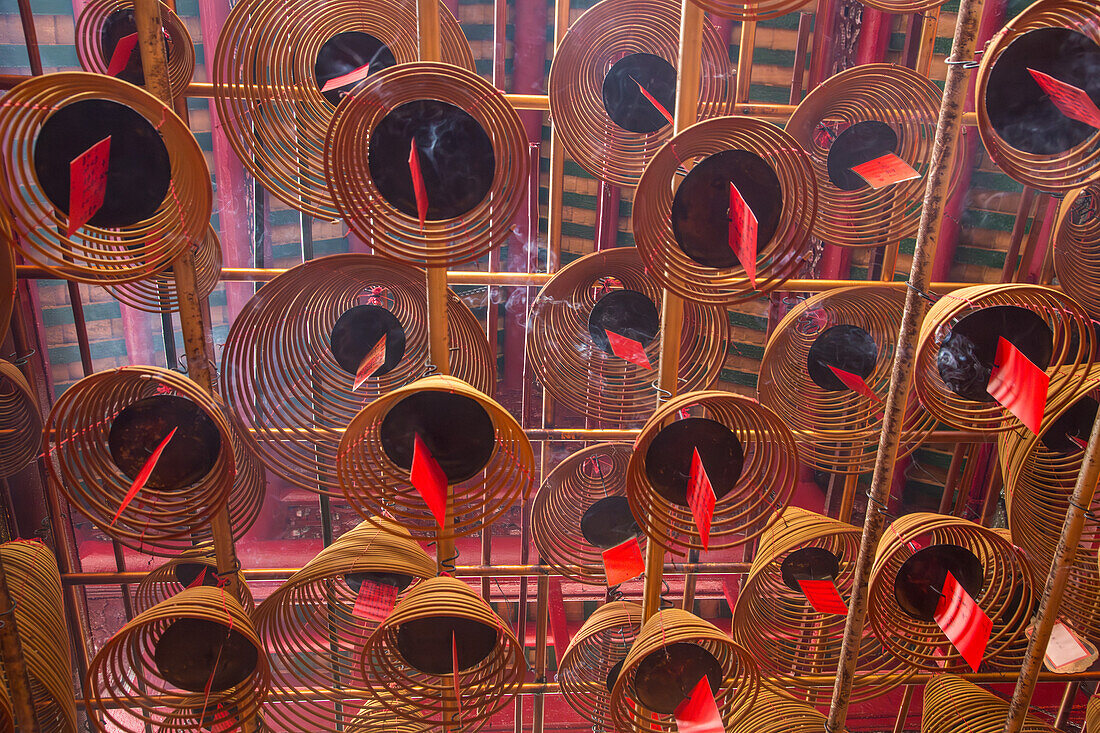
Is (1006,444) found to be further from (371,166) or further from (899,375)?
(371,166)

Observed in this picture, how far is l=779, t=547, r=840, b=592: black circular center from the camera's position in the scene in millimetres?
2525

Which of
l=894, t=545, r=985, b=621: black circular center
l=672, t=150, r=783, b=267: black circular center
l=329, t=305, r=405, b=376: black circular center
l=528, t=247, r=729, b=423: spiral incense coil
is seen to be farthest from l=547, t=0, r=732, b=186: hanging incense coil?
l=894, t=545, r=985, b=621: black circular center

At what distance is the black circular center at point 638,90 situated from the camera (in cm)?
226

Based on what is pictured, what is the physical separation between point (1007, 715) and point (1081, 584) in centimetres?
64

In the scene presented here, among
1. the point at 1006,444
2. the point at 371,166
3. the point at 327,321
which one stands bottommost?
the point at 1006,444

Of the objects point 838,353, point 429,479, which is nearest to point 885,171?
point 838,353

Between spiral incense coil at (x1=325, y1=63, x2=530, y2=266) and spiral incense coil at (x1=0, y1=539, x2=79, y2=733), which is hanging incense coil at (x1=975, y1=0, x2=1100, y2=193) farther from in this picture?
spiral incense coil at (x1=0, y1=539, x2=79, y2=733)

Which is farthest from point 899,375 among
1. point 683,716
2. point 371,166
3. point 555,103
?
point 371,166

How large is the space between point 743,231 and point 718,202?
0.16 meters

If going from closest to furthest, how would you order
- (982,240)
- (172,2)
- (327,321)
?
(172,2) < (327,321) < (982,240)

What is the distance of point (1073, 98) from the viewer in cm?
180

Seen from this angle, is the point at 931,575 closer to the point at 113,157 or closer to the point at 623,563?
the point at 623,563

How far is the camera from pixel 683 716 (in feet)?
6.90

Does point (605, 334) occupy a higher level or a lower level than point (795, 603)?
higher
